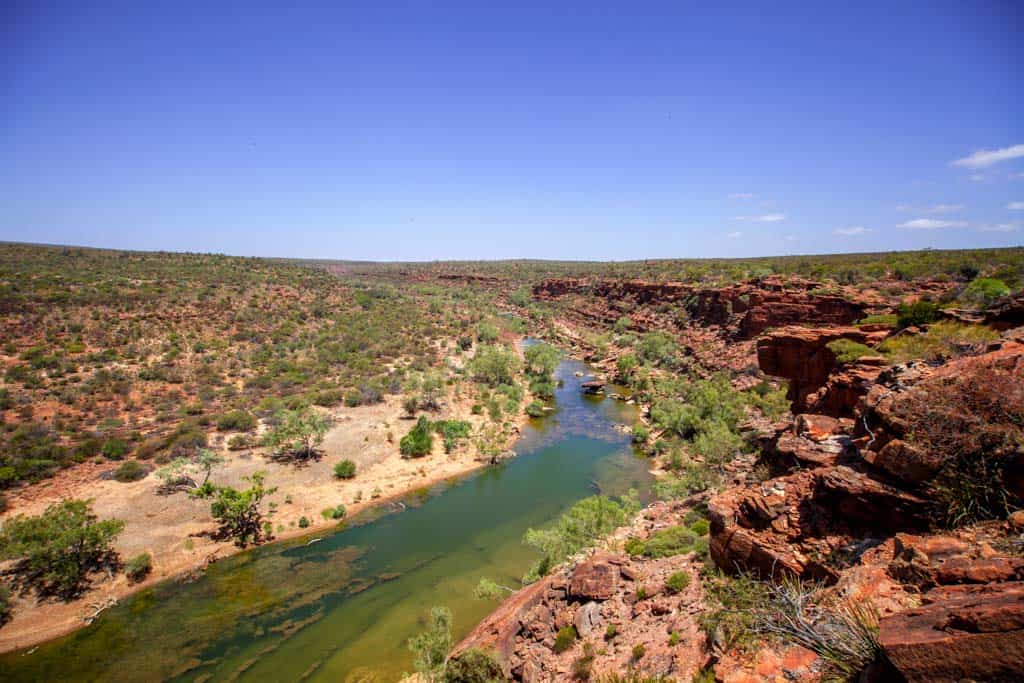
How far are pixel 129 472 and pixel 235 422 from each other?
7073mm

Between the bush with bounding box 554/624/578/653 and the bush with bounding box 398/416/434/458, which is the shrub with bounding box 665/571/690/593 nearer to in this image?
the bush with bounding box 554/624/578/653

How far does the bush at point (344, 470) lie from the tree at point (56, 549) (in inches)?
423

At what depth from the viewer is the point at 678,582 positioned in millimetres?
11383

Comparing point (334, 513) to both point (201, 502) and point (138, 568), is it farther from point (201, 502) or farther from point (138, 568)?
point (138, 568)

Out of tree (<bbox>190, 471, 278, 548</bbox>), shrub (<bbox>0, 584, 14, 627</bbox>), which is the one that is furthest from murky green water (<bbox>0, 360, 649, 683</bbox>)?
shrub (<bbox>0, 584, 14, 627</bbox>)

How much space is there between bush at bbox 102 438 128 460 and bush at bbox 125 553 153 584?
32.7 feet

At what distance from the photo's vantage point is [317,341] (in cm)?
4956

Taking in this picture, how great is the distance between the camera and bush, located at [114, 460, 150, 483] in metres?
24.4

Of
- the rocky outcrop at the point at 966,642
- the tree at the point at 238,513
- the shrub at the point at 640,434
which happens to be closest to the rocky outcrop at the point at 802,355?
the shrub at the point at 640,434

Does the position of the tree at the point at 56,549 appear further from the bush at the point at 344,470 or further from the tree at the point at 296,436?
the bush at the point at 344,470

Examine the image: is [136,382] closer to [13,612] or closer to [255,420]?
[255,420]

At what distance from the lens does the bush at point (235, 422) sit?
1220 inches

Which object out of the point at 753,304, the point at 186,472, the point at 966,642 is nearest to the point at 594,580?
the point at 966,642

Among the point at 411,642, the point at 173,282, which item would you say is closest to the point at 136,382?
the point at 173,282
